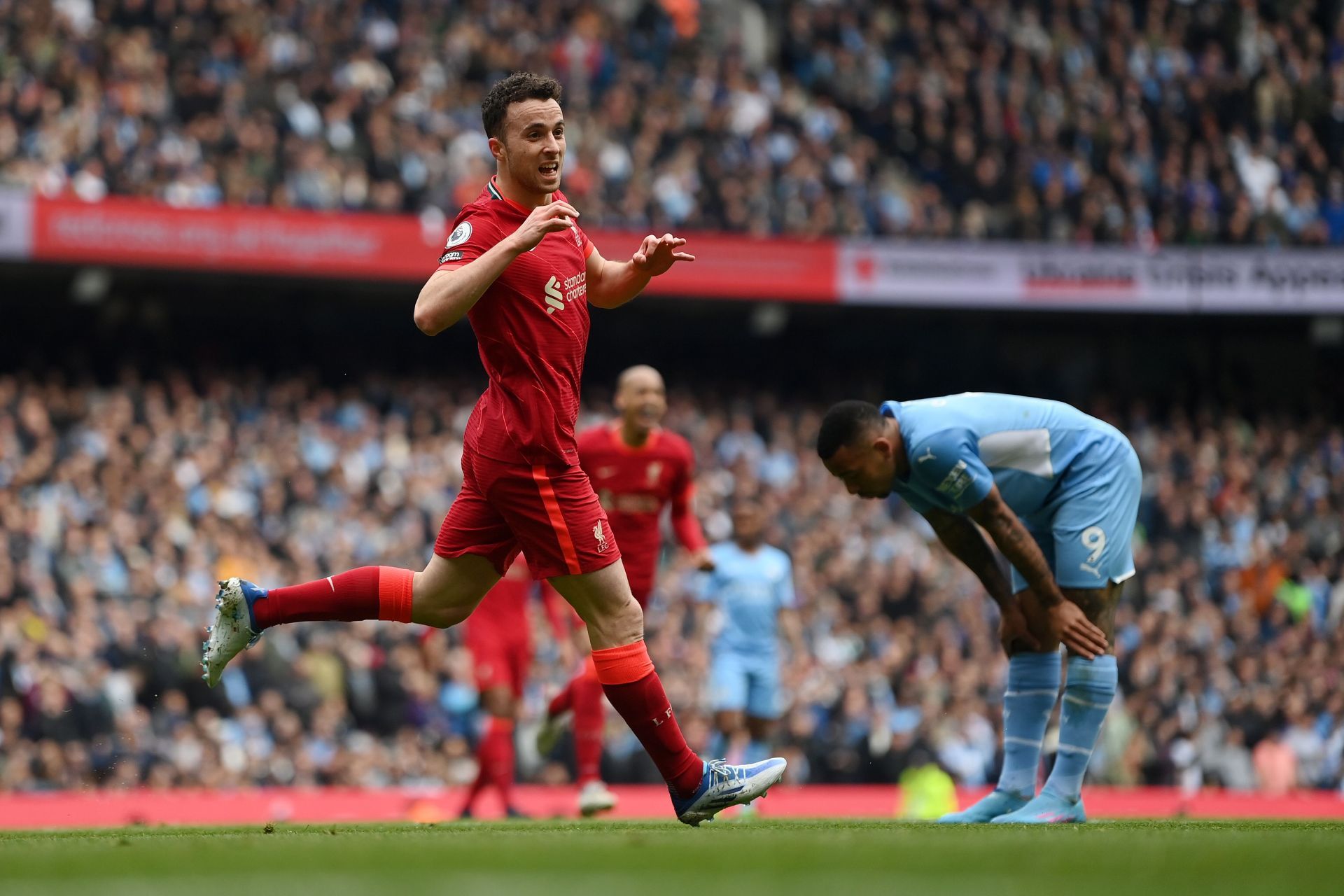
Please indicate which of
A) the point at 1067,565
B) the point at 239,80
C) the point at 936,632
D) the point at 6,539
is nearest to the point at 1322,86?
the point at 936,632

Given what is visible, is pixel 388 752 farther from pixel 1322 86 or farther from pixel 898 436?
pixel 1322 86

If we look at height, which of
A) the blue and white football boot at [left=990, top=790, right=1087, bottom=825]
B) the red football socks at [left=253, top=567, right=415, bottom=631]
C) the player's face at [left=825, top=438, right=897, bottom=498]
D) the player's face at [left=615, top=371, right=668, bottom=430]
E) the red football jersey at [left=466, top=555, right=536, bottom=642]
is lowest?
the blue and white football boot at [left=990, top=790, right=1087, bottom=825]

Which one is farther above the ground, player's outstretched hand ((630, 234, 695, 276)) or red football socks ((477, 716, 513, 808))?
player's outstretched hand ((630, 234, 695, 276))

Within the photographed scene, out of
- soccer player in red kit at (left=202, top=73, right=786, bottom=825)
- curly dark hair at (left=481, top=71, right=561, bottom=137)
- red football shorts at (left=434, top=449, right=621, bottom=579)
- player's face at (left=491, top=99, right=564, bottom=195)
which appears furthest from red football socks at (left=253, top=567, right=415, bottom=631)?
curly dark hair at (left=481, top=71, right=561, bottom=137)

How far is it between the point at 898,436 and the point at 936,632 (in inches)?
489

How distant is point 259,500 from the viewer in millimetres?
17875

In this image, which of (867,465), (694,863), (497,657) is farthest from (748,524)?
(694,863)

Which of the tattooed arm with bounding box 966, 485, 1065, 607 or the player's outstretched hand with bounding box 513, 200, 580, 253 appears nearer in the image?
the player's outstretched hand with bounding box 513, 200, 580, 253

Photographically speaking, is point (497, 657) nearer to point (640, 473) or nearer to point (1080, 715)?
point (640, 473)

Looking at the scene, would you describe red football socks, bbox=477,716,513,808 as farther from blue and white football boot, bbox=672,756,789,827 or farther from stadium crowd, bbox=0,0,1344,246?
stadium crowd, bbox=0,0,1344,246

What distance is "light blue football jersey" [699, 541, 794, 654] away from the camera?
12.6m

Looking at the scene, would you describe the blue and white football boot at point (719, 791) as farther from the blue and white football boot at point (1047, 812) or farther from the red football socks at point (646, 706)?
the blue and white football boot at point (1047, 812)

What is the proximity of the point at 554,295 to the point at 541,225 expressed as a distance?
1.40ft

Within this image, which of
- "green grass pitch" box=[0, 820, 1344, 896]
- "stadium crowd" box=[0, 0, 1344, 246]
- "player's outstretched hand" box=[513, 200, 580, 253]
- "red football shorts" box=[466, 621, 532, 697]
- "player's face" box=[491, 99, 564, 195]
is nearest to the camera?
"green grass pitch" box=[0, 820, 1344, 896]
